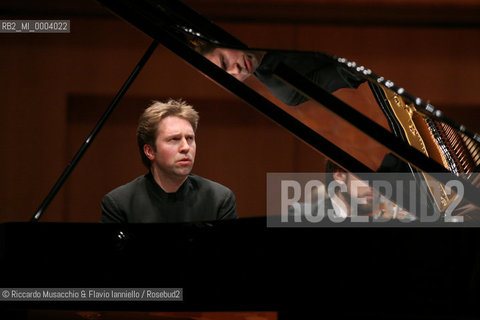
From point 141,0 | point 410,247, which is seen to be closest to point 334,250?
point 410,247

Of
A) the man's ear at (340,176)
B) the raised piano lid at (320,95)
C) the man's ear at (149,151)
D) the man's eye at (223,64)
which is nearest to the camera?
the raised piano lid at (320,95)

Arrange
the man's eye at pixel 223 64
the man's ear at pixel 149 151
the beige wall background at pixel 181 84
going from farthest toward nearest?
the beige wall background at pixel 181 84 → the man's ear at pixel 149 151 → the man's eye at pixel 223 64

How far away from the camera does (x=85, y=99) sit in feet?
11.3

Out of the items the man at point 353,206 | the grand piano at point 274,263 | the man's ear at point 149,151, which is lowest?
the grand piano at point 274,263

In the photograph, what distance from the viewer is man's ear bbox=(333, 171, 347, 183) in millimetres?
1739

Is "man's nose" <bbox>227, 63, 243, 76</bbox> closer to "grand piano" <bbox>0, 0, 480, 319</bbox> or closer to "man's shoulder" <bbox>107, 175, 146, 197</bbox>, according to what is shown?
"grand piano" <bbox>0, 0, 480, 319</bbox>

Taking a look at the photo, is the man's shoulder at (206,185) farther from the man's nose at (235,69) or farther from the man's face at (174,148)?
the man's nose at (235,69)

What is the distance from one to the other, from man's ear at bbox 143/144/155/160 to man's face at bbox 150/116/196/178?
0.01 m

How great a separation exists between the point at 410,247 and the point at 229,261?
1.51 feet

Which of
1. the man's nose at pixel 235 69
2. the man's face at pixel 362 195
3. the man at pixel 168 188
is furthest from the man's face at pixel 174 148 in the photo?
the man's face at pixel 362 195

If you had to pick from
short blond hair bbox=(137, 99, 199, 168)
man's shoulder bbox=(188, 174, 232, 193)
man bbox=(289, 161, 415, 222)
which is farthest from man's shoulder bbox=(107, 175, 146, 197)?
man bbox=(289, 161, 415, 222)

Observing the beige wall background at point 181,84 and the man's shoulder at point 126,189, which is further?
the beige wall background at point 181,84

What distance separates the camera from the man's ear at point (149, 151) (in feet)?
7.48

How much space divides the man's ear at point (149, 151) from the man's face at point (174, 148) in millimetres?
12
